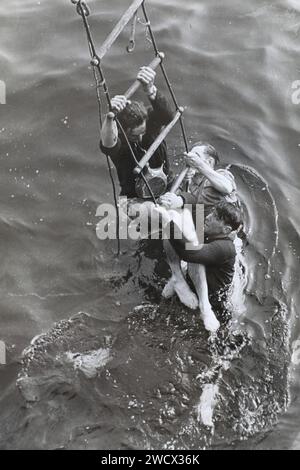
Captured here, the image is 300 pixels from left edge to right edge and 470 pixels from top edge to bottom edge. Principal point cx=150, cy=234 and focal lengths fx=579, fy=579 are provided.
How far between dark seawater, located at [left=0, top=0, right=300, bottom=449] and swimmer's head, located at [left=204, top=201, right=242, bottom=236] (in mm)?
956

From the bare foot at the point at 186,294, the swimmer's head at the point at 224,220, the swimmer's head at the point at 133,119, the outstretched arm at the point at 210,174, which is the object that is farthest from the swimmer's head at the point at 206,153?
the bare foot at the point at 186,294

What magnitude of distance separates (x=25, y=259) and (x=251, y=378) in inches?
107

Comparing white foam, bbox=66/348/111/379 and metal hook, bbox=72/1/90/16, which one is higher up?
metal hook, bbox=72/1/90/16

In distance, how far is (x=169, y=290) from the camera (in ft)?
18.7

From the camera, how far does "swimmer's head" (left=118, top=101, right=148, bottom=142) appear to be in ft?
17.4

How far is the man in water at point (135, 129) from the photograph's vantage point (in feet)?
16.5

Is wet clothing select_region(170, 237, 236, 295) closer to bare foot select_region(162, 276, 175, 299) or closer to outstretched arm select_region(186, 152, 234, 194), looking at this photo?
bare foot select_region(162, 276, 175, 299)

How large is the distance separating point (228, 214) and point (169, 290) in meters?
1.11

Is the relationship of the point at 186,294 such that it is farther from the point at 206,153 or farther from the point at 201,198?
the point at 206,153

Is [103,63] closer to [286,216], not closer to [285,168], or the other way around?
[285,168]

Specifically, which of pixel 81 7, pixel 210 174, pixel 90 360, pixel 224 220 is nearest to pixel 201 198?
pixel 210 174

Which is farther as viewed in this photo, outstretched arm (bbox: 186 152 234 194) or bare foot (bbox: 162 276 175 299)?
bare foot (bbox: 162 276 175 299)

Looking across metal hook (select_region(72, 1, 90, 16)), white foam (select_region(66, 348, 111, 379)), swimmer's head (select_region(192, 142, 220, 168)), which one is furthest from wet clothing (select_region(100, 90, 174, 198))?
white foam (select_region(66, 348, 111, 379))

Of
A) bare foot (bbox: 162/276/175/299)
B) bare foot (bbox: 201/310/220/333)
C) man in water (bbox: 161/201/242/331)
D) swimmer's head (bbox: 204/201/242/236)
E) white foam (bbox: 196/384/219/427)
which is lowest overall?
white foam (bbox: 196/384/219/427)
